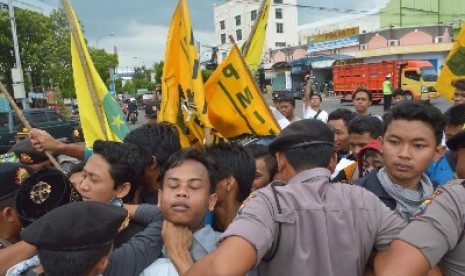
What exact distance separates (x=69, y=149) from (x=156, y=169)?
1214mm

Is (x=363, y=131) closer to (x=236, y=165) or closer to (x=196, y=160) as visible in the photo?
(x=236, y=165)

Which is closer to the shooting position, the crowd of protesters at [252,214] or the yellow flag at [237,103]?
the crowd of protesters at [252,214]

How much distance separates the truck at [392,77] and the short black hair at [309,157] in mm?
20000

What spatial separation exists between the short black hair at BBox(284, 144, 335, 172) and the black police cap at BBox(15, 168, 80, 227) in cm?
106

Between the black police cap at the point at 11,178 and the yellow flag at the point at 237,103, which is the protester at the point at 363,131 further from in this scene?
the black police cap at the point at 11,178

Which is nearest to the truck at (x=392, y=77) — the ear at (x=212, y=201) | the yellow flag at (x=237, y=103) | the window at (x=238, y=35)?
the yellow flag at (x=237, y=103)

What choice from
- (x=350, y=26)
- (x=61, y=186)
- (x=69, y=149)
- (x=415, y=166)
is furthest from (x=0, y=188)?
(x=350, y=26)

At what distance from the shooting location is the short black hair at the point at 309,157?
64.7 inches

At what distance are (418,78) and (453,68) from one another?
19.7 meters

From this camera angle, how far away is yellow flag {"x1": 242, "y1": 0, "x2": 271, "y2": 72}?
4.20m

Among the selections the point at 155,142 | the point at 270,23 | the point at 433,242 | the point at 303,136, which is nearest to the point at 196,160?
the point at 303,136

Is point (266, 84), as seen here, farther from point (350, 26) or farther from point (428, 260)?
point (428, 260)

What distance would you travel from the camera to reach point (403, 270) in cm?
131

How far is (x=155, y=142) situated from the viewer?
2650mm
